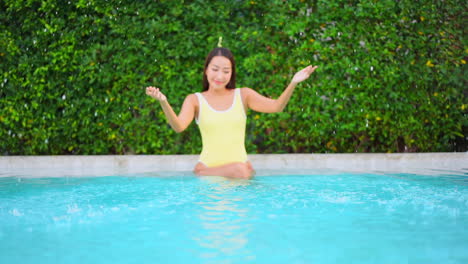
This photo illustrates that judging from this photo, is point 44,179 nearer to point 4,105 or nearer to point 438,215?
point 4,105

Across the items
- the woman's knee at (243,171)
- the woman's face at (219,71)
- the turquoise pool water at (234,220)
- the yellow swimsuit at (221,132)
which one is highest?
the woman's face at (219,71)

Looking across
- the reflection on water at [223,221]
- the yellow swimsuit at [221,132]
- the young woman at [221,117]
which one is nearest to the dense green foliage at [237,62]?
the young woman at [221,117]

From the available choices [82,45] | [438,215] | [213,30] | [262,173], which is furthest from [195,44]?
[438,215]

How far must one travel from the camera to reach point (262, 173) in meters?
5.65

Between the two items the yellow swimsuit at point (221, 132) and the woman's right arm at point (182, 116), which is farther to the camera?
the yellow swimsuit at point (221, 132)

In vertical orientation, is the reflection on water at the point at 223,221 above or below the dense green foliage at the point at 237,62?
below

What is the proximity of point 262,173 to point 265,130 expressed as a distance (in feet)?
5.25

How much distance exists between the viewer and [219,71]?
→ 504 cm

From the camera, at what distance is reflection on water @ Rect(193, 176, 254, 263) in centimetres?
269

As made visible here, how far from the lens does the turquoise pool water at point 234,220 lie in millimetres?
2654

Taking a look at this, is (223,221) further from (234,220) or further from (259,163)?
(259,163)

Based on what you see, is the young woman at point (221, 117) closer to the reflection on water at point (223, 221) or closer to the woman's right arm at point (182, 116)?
the woman's right arm at point (182, 116)

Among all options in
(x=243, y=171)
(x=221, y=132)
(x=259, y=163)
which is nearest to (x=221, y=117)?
(x=221, y=132)

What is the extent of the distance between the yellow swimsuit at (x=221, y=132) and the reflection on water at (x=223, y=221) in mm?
249
